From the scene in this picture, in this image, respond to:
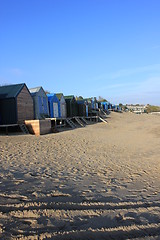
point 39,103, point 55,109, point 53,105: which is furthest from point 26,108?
point 55,109

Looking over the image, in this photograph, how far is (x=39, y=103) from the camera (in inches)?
752

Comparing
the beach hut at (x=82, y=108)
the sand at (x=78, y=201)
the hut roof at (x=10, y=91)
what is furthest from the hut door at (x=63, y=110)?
the sand at (x=78, y=201)

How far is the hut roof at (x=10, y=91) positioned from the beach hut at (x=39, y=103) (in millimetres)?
2572

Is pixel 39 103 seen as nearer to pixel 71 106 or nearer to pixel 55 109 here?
pixel 55 109

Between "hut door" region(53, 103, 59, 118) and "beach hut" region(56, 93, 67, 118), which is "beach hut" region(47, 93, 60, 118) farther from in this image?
"beach hut" region(56, 93, 67, 118)

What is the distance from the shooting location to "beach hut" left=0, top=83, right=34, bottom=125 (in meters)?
15.4

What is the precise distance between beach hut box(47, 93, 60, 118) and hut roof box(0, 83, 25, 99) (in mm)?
5332

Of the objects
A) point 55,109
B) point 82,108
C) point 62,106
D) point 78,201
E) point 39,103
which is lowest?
point 78,201

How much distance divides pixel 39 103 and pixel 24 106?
2.82 meters

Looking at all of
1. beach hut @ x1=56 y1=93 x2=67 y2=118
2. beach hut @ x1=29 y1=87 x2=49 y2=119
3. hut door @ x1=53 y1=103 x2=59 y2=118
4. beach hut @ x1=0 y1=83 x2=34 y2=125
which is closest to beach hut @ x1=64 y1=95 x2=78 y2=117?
beach hut @ x1=56 y1=93 x2=67 y2=118

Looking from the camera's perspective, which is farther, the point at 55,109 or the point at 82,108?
the point at 82,108

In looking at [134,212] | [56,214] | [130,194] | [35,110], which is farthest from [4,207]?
[35,110]

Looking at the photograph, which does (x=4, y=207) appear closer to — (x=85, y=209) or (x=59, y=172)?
(x=85, y=209)

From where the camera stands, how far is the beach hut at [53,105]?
2133 cm
